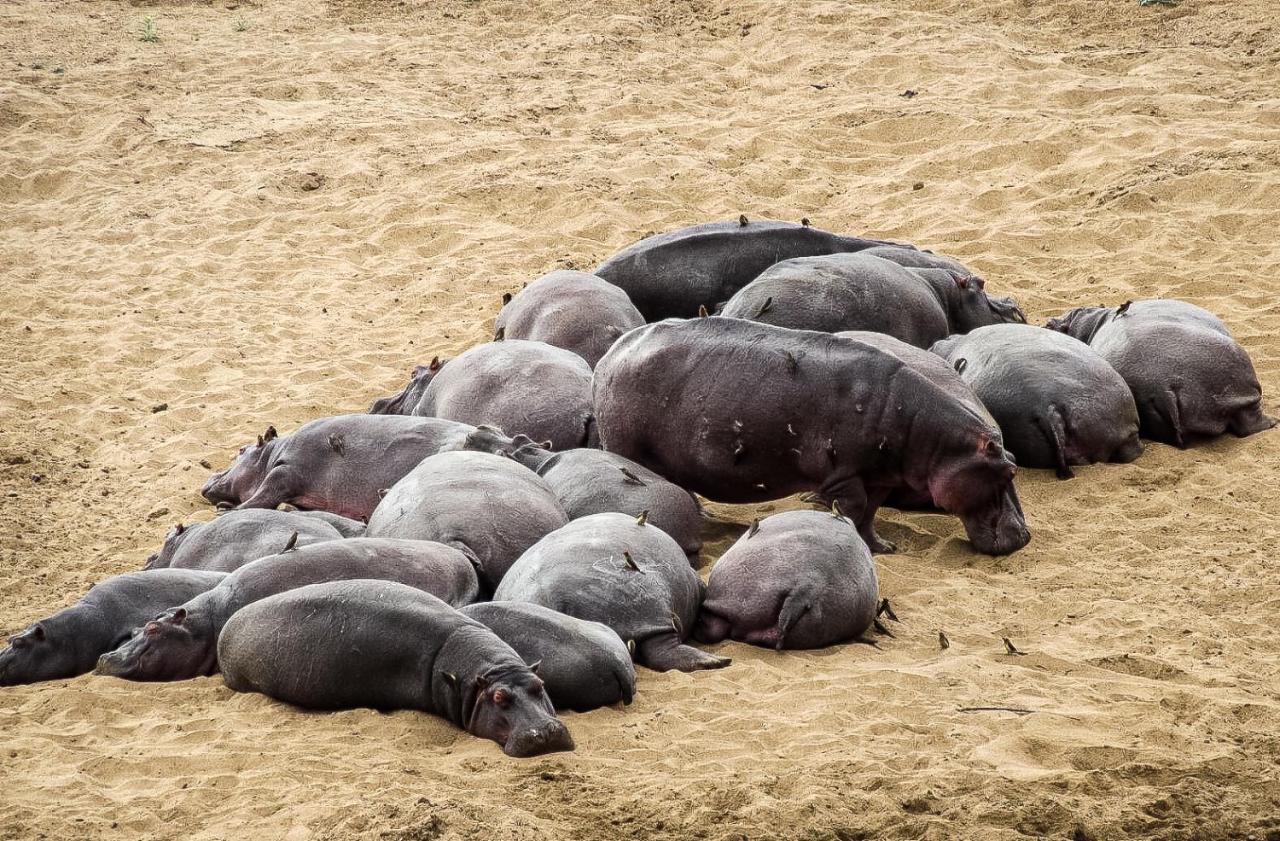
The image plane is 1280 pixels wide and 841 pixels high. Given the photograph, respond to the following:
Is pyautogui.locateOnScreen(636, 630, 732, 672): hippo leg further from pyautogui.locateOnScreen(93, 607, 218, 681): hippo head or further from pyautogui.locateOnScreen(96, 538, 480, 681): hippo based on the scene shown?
pyautogui.locateOnScreen(93, 607, 218, 681): hippo head

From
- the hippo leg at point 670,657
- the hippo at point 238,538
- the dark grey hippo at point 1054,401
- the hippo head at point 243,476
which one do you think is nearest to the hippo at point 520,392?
the hippo head at point 243,476

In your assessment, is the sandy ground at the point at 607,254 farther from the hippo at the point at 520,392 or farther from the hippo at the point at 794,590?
the hippo at the point at 520,392

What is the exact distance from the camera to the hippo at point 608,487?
6445 millimetres

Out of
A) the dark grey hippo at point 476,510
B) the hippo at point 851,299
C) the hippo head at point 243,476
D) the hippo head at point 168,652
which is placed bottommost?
the hippo head at point 243,476

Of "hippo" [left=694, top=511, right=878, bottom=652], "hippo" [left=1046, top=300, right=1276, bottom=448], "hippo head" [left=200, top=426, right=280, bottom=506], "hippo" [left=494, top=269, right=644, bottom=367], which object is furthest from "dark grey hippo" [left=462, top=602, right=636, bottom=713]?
"hippo" [left=1046, top=300, right=1276, bottom=448]

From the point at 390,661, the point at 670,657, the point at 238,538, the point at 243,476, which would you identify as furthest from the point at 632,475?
the point at 243,476

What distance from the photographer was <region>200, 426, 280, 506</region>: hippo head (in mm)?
7738

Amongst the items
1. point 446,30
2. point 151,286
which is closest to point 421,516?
point 151,286

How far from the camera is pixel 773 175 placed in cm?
1227

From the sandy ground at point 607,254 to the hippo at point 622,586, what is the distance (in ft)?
0.57

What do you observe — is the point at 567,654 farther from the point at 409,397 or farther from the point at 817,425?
the point at 409,397

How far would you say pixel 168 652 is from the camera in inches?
217

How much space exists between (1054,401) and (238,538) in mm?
3891

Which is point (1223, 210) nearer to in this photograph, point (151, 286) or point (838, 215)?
point (838, 215)
